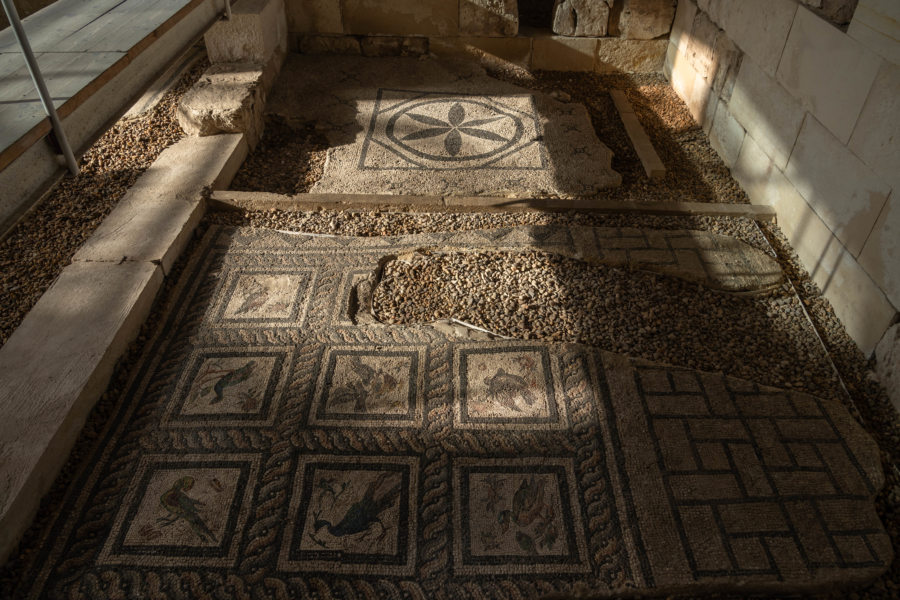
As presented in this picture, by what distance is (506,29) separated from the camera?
5.10m

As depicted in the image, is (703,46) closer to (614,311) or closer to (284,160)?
(614,311)

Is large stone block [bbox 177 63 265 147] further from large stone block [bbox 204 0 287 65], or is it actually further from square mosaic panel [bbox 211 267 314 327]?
square mosaic panel [bbox 211 267 314 327]

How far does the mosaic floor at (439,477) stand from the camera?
69.1 inches

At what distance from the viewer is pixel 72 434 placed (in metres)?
2.05

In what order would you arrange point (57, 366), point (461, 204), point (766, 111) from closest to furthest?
point (57, 366), point (461, 204), point (766, 111)

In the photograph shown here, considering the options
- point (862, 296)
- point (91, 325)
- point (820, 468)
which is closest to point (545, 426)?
point (820, 468)

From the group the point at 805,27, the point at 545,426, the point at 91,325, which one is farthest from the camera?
the point at 805,27

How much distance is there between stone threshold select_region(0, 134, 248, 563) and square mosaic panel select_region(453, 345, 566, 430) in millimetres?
1310

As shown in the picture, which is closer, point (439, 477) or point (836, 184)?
point (439, 477)

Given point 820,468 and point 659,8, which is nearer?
point 820,468

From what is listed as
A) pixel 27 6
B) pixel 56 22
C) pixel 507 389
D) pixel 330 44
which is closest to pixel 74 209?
pixel 56 22

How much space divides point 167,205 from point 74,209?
525 millimetres

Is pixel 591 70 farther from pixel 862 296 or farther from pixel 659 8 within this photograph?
pixel 862 296

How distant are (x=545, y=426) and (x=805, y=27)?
247 centimetres
